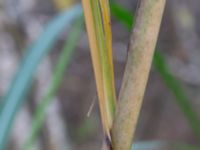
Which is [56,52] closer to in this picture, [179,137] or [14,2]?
[179,137]

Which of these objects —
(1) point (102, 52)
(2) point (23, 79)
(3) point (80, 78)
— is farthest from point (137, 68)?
(3) point (80, 78)

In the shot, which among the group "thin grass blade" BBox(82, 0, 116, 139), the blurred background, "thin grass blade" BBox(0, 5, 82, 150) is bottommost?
the blurred background

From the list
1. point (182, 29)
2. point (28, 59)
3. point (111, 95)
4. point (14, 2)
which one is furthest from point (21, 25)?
point (111, 95)

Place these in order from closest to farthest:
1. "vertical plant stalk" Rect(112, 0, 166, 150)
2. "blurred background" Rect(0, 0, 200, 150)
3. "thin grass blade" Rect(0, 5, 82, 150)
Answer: "vertical plant stalk" Rect(112, 0, 166, 150), "thin grass blade" Rect(0, 5, 82, 150), "blurred background" Rect(0, 0, 200, 150)

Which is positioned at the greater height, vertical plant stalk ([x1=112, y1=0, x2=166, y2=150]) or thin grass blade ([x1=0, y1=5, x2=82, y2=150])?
vertical plant stalk ([x1=112, y1=0, x2=166, y2=150])

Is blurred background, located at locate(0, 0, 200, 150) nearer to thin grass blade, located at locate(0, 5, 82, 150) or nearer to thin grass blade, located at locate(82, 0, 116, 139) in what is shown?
thin grass blade, located at locate(82, 0, 116, 139)

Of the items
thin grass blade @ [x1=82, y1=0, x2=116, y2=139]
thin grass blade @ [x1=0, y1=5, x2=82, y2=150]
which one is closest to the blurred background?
thin grass blade @ [x1=82, y1=0, x2=116, y2=139]

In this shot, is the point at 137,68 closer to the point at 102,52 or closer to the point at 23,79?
the point at 102,52

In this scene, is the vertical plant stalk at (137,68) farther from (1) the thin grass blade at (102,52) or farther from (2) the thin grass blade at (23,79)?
(2) the thin grass blade at (23,79)
